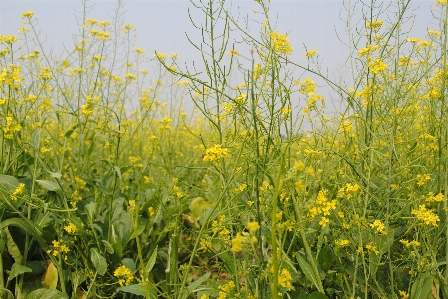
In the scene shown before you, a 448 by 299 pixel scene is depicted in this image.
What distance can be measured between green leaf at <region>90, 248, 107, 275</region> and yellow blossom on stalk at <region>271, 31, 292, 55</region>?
120 cm

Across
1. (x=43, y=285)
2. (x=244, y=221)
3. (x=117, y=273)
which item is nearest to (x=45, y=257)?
(x=43, y=285)

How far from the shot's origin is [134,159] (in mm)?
2836

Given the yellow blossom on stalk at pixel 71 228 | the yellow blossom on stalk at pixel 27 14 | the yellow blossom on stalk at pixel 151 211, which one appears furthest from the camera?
the yellow blossom on stalk at pixel 27 14

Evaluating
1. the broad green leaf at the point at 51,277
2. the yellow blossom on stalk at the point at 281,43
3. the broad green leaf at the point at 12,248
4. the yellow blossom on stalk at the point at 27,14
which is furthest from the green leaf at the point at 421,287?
the yellow blossom on stalk at the point at 27,14

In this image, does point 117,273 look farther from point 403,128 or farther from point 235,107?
point 403,128

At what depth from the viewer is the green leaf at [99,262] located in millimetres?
2113

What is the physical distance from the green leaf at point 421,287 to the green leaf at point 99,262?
1287 mm

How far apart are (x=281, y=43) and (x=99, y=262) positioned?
1.24m

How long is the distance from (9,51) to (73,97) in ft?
3.92

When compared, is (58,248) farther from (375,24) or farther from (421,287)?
(375,24)

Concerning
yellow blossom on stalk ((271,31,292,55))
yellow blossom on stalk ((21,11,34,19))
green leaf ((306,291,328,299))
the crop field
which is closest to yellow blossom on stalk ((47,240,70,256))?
the crop field

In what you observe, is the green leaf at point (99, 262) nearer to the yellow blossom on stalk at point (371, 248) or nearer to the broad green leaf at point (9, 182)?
the broad green leaf at point (9, 182)

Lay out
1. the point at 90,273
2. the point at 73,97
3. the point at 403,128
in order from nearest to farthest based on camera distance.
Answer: the point at 403,128
the point at 90,273
the point at 73,97

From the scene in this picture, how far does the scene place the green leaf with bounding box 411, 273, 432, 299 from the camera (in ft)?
5.71
